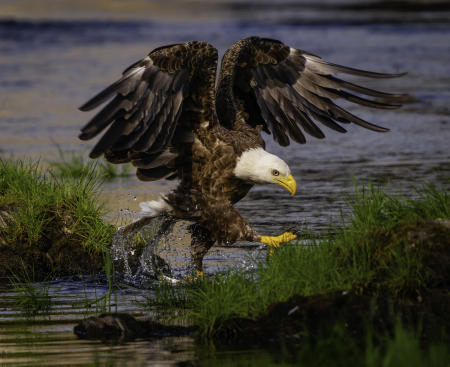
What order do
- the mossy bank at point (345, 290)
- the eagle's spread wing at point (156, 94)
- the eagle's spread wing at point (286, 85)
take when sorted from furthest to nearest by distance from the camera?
1. the eagle's spread wing at point (286, 85)
2. the eagle's spread wing at point (156, 94)
3. the mossy bank at point (345, 290)

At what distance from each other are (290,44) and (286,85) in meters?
20.0

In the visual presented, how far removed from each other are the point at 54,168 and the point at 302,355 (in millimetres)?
7289

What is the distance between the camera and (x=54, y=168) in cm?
1129

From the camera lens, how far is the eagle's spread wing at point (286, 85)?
7613 millimetres

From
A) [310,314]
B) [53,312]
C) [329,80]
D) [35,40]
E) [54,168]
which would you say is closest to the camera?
[310,314]

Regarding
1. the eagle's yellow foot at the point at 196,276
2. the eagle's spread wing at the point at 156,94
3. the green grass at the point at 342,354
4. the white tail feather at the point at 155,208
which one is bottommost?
the green grass at the point at 342,354

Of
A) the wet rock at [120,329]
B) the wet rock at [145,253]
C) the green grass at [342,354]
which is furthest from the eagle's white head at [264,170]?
the green grass at [342,354]

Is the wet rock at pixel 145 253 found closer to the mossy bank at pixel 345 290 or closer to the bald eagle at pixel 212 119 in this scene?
the bald eagle at pixel 212 119

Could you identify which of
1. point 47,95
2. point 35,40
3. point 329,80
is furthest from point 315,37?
point 329,80

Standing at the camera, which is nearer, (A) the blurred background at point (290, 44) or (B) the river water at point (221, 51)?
(B) the river water at point (221, 51)

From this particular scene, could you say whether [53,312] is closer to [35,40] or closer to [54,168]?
[54,168]

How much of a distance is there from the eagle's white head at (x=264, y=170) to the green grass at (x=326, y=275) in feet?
2.98

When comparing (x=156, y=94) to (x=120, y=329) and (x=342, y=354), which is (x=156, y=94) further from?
(x=342, y=354)

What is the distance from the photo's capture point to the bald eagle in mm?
6617
